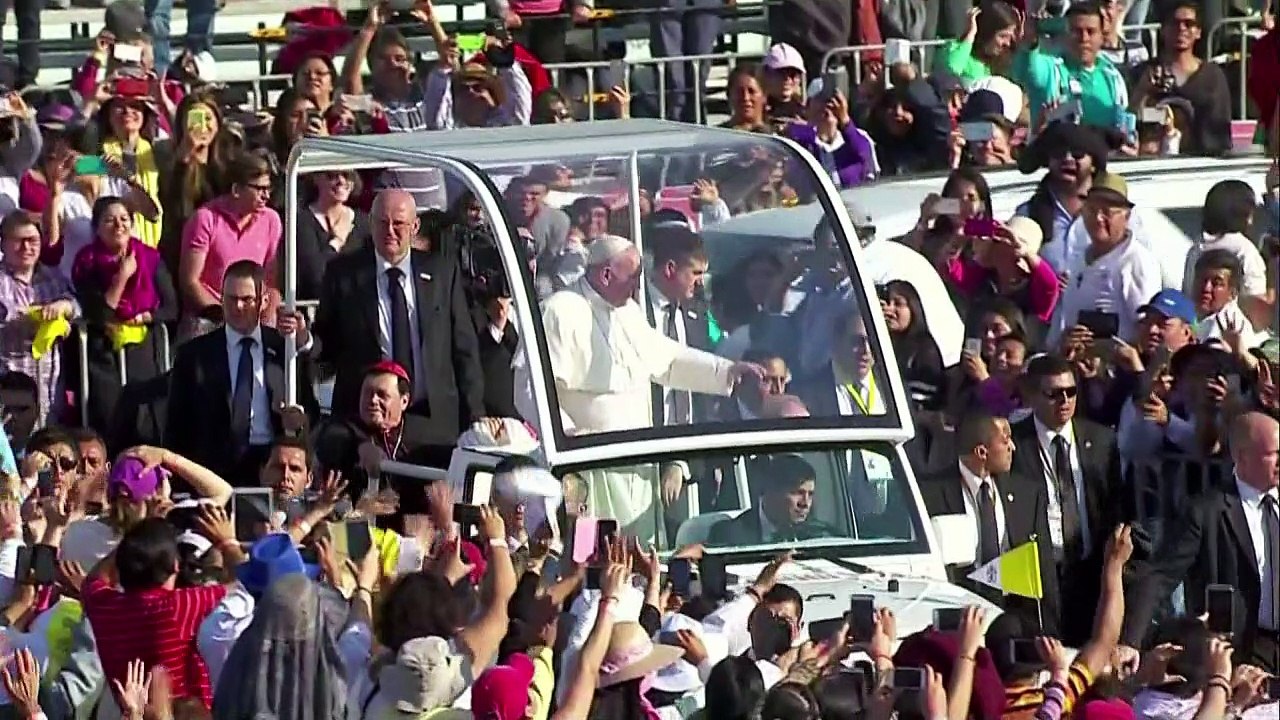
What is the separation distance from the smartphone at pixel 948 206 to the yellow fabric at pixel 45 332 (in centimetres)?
332

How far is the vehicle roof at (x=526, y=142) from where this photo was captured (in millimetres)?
10836

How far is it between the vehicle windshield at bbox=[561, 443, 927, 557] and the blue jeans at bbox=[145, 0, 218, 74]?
646cm

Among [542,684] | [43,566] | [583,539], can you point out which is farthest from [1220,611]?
[43,566]

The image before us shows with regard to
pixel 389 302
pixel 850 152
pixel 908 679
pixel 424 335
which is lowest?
pixel 908 679

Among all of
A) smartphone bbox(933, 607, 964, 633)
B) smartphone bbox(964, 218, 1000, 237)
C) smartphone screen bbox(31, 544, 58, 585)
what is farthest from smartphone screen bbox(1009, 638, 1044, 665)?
smartphone bbox(964, 218, 1000, 237)

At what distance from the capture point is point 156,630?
8.22 metres

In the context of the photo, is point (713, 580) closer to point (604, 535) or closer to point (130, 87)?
point (604, 535)

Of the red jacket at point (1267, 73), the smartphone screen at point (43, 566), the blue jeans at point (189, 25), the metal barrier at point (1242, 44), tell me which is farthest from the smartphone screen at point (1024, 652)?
the blue jeans at point (189, 25)

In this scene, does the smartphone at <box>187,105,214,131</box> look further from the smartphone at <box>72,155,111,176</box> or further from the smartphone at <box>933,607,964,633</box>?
the smartphone at <box>933,607,964,633</box>

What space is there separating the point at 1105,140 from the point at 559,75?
314 cm

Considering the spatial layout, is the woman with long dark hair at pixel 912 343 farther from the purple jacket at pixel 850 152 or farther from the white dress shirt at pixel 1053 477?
the purple jacket at pixel 850 152

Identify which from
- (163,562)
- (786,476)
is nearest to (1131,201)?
(786,476)

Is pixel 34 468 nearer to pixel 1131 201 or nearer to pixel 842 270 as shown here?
pixel 842 270

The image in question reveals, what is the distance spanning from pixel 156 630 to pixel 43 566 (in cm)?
49
